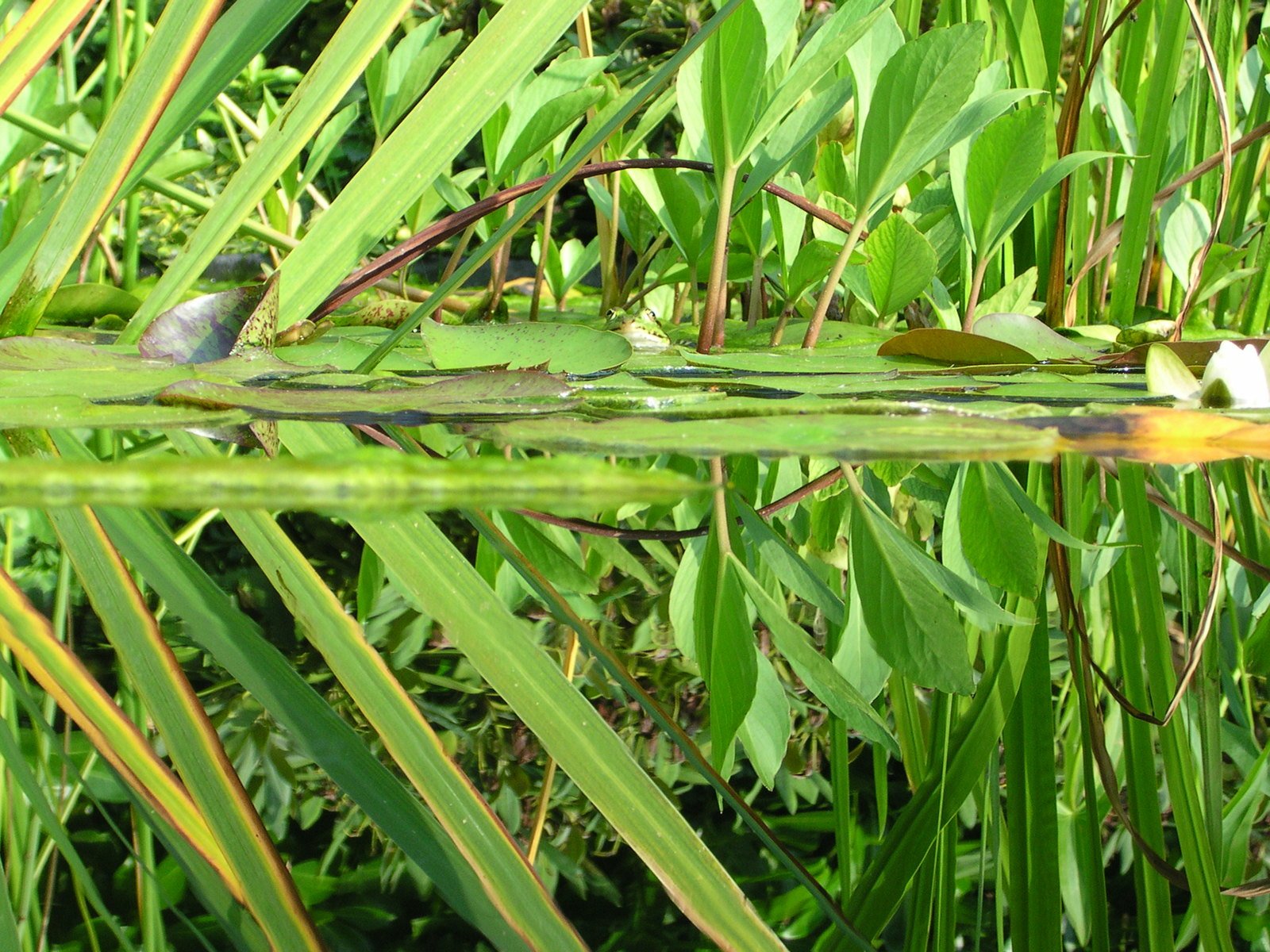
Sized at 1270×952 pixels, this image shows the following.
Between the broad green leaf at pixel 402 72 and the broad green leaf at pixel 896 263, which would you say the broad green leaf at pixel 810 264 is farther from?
the broad green leaf at pixel 402 72

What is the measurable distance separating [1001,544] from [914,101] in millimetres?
374

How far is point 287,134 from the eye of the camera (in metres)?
0.66

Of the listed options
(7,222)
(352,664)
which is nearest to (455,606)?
(352,664)

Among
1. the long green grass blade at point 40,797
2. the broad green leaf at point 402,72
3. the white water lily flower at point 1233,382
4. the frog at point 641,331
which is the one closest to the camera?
the long green grass blade at point 40,797

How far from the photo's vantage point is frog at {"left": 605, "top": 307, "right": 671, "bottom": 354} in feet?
2.81

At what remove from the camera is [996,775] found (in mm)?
343

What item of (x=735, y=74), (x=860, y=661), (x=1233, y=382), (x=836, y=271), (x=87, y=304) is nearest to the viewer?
(x=860, y=661)

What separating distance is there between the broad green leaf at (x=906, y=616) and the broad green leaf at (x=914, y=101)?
361 millimetres

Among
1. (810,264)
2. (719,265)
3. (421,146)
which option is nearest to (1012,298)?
(810,264)

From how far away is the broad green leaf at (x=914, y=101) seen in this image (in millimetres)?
647

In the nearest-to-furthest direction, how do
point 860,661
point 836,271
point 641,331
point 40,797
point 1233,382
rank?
point 40,797 → point 860,661 → point 1233,382 → point 836,271 → point 641,331

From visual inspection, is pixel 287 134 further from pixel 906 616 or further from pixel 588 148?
pixel 906 616

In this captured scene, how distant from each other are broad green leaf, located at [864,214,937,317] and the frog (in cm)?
18

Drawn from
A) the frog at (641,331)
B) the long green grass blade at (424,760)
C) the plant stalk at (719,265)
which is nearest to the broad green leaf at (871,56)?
the plant stalk at (719,265)
